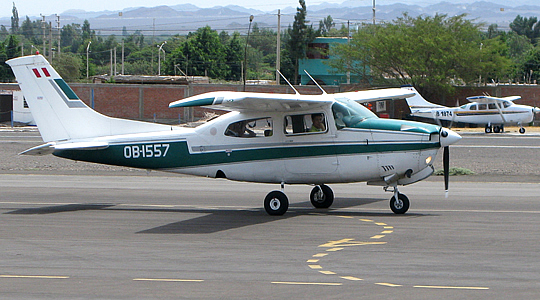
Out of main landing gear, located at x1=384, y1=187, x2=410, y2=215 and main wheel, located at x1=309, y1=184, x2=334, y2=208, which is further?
main wheel, located at x1=309, y1=184, x2=334, y2=208

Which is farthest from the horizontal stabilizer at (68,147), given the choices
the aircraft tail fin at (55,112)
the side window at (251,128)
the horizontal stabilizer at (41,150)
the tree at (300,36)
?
the tree at (300,36)

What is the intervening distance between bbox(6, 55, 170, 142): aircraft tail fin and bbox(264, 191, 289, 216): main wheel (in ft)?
10.1

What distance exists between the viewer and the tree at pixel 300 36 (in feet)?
262

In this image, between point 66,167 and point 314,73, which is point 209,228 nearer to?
point 66,167

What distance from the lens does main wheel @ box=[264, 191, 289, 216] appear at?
40.7 ft

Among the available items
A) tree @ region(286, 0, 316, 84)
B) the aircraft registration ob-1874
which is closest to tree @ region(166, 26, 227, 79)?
tree @ region(286, 0, 316, 84)

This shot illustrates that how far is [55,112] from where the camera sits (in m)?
13.8

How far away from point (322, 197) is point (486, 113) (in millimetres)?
32837

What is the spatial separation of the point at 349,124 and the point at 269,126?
1.59 meters

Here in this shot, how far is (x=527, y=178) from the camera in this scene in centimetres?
1897

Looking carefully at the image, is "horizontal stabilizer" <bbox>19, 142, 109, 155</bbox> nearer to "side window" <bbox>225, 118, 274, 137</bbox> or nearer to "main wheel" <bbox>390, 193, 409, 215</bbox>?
"side window" <bbox>225, 118, 274, 137</bbox>

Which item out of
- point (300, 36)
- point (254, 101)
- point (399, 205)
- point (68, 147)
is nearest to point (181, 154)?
point (68, 147)

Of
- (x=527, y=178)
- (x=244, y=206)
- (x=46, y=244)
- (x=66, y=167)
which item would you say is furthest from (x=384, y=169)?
(x=66, y=167)

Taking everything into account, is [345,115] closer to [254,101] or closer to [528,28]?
[254,101]
